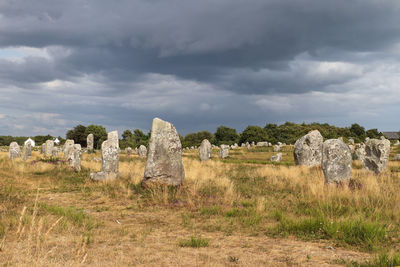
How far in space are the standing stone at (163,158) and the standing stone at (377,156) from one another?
38.3ft

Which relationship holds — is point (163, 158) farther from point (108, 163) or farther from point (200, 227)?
point (200, 227)

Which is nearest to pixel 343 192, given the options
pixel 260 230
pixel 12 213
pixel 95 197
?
pixel 260 230

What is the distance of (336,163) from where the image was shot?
12.6 metres

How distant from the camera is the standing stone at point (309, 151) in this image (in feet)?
72.9

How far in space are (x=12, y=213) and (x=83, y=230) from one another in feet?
9.14

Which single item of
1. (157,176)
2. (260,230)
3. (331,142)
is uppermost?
(331,142)

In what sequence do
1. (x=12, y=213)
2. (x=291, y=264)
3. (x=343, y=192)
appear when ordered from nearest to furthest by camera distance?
1. (x=291, y=264)
2. (x=12, y=213)
3. (x=343, y=192)

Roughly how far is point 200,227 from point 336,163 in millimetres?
7421

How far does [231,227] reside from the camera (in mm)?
7699

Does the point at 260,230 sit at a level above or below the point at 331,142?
below

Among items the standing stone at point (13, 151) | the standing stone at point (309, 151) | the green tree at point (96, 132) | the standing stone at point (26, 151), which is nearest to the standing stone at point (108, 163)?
the standing stone at point (309, 151)

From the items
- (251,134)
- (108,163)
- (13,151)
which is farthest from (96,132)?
(108,163)

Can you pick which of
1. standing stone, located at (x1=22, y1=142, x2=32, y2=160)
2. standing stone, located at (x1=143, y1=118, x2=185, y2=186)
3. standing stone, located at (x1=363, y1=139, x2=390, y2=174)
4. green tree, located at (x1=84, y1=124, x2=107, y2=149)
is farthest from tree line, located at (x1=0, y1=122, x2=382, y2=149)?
standing stone, located at (x1=143, y1=118, x2=185, y2=186)

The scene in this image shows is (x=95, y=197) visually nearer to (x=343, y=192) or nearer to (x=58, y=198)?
(x=58, y=198)
